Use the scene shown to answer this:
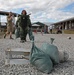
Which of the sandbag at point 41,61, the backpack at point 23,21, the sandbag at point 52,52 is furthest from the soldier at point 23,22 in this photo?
the sandbag at point 41,61

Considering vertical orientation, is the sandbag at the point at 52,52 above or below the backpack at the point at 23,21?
below

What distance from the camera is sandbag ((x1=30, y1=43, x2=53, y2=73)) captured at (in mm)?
4715

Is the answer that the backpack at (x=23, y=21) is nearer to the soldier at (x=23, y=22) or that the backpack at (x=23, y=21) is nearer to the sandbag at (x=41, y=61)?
the soldier at (x=23, y=22)

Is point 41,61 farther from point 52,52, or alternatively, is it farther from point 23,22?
point 23,22

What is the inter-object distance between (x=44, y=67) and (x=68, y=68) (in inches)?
26.5

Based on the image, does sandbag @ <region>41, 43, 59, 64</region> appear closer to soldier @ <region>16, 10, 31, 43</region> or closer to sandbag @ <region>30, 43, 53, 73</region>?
sandbag @ <region>30, 43, 53, 73</region>

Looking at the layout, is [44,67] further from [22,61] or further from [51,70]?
[22,61]

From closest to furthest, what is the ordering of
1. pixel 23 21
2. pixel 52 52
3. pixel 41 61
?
pixel 41 61 < pixel 52 52 < pixel 23 21

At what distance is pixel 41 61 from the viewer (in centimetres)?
480

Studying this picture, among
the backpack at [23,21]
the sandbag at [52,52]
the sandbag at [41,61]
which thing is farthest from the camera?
the backpack at [23,21]

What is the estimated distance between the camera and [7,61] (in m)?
5.45

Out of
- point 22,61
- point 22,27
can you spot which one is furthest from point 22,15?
point 22,61

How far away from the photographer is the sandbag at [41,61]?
15.5 ft

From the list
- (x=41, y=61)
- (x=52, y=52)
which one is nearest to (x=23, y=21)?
(x=52, y=52)
